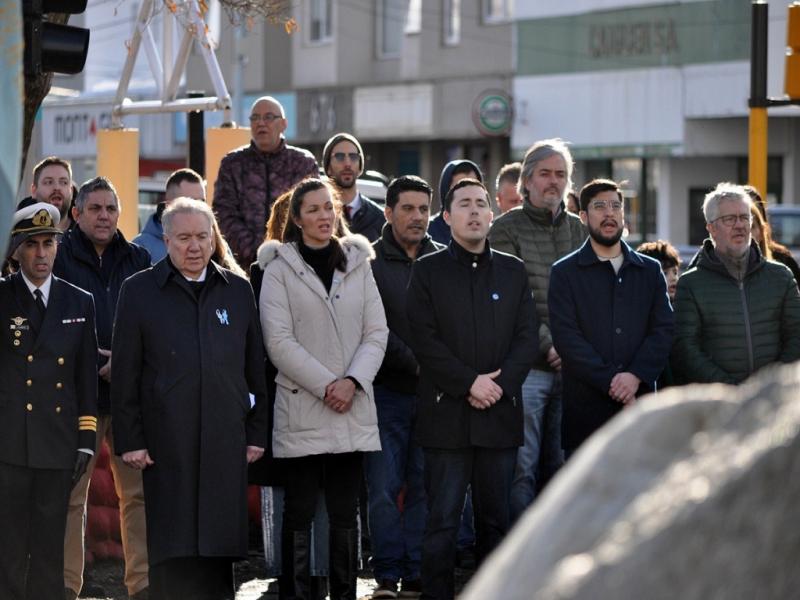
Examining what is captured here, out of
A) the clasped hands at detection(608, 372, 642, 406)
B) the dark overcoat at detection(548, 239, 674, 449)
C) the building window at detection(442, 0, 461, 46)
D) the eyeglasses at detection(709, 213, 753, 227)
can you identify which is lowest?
the clasped hands at detection(608, 372, 642, 406)

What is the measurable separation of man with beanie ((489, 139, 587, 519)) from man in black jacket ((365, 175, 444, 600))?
54 cm

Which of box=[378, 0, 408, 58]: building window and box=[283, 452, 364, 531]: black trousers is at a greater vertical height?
box=[378, 0, 408, 58]: building window

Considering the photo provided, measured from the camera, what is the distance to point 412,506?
8.93 meters

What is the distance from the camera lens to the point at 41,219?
25.8ft

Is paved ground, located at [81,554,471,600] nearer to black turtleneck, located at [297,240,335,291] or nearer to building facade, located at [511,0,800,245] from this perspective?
black turtleneck, located at [297,240,335,291]

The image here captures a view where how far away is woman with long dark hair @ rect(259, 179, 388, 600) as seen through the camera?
7918 millimetres

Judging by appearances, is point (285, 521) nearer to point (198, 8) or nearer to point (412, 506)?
point (412, 506)

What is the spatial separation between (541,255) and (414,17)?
109ft

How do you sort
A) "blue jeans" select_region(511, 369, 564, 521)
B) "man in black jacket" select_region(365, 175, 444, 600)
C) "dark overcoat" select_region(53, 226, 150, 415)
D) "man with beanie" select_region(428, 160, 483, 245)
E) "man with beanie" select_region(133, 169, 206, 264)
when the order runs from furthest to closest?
"man with beanie" select_region(428, 160, 483, 245) < "man with beanie" select_region(133, 169, 206, 264) < "blue jeans" select_region(511, 369, 564, 521) < "man in black jacket" select_region(365, 175, 444, 600) < "dark overcoat" select_region(53, 226, 150, 415)

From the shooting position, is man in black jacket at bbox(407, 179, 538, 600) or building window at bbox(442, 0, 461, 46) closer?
man in black jacket at bbox(407, 179, 538, 600)

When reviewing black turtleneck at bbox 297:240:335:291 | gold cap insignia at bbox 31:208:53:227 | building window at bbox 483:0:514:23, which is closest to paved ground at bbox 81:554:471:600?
black turtleneck at bbox 297:240:335:291

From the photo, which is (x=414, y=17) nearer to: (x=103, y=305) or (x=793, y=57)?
(x=793, y=57)

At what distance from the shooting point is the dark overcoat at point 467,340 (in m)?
8.02

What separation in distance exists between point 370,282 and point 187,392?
1.22 m
